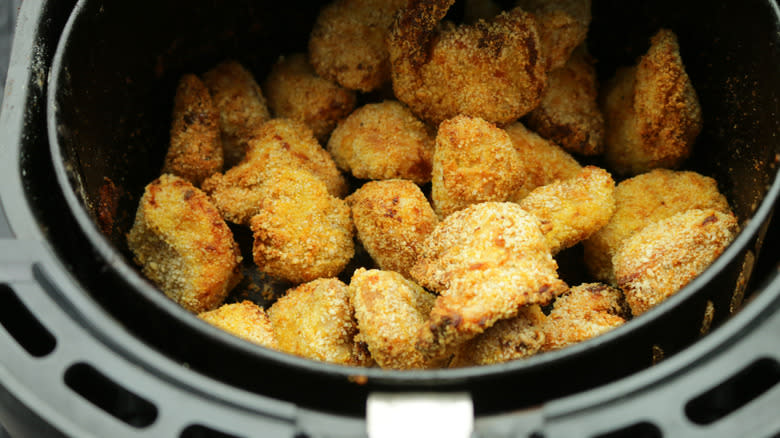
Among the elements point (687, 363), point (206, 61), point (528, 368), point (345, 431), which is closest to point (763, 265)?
point (687, 363)

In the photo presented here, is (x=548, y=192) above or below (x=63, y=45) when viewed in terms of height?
below

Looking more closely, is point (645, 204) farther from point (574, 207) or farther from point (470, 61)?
point (470, 61)

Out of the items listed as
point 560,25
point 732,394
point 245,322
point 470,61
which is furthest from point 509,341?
point 560,25

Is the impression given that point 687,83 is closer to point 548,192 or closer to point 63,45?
point 548,192

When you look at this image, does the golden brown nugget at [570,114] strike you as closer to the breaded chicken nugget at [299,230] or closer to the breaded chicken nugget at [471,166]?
the breaded chicken nugget at [471,166]

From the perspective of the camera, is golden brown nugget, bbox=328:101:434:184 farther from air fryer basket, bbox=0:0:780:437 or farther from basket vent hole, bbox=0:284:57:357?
basket vent hole, bbox=0:284:57:357
